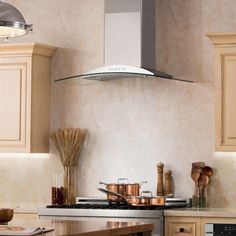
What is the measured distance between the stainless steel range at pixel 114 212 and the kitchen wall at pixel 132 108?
472mm

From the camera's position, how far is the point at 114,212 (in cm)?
650

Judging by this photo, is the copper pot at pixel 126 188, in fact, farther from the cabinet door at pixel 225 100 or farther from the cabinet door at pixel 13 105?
the cabinet door at pixel 13 105

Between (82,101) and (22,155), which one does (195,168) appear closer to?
(82,101)

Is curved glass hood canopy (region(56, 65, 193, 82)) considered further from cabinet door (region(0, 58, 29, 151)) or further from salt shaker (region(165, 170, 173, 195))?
salt shaker (region(165, 170, 173, 195))

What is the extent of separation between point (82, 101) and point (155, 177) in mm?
1039

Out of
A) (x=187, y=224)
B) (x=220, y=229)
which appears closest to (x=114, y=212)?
(x=187, y=224)

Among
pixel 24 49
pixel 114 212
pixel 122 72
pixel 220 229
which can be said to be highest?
pixel 24 49

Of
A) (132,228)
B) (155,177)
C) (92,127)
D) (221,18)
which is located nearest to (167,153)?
(155,177)

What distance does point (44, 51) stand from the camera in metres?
7.42

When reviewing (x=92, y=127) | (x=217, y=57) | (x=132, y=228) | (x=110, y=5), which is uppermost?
(x=110, y=5)

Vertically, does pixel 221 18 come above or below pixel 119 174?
above

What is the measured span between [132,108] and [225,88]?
39.7 inches

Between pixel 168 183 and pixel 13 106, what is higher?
pixel 13 106

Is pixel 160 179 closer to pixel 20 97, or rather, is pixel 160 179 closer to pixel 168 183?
pixel 168 183
